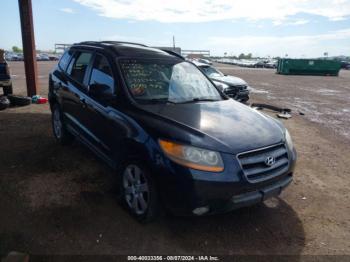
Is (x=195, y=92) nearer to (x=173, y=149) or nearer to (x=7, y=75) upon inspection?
(x=173, y=149)

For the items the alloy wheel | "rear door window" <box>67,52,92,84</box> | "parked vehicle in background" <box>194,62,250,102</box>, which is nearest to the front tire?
the alloy wheel

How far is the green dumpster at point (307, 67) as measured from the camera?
114 feet

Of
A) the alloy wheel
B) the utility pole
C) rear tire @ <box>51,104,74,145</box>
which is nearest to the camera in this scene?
the alloy wheel

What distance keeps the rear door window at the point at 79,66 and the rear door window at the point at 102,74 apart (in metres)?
0.30

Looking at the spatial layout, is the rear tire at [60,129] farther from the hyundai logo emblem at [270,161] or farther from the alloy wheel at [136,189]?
the hyundai logo emblem at [270,161]

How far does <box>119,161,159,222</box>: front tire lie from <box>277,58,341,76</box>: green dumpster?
34.9m

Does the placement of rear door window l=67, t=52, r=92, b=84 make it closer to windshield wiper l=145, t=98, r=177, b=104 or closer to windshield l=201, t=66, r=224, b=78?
windshield wiper l=145, t=98, r=177, b=104

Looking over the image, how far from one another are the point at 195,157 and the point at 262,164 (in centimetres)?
73

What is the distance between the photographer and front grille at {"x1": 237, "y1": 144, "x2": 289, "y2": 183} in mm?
2924

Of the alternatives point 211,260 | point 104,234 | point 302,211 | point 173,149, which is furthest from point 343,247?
point 104,234

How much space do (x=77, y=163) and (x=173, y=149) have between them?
102 inches

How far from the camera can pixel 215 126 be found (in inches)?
127

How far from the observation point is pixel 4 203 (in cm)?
366

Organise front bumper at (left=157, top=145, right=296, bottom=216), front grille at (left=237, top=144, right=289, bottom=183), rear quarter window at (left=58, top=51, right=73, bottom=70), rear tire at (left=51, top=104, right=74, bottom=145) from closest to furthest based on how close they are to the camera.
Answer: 1. front bumper at (left=157, top=145, right=296, bottom=216)
2. front grille at (left=237, top=144, right=289, bottom=183)
3. rear quarter window at (left=58, top=51, right=73, bottom=70)
4. rear tire at (left=51, top=104, right=74, bottom=145)
